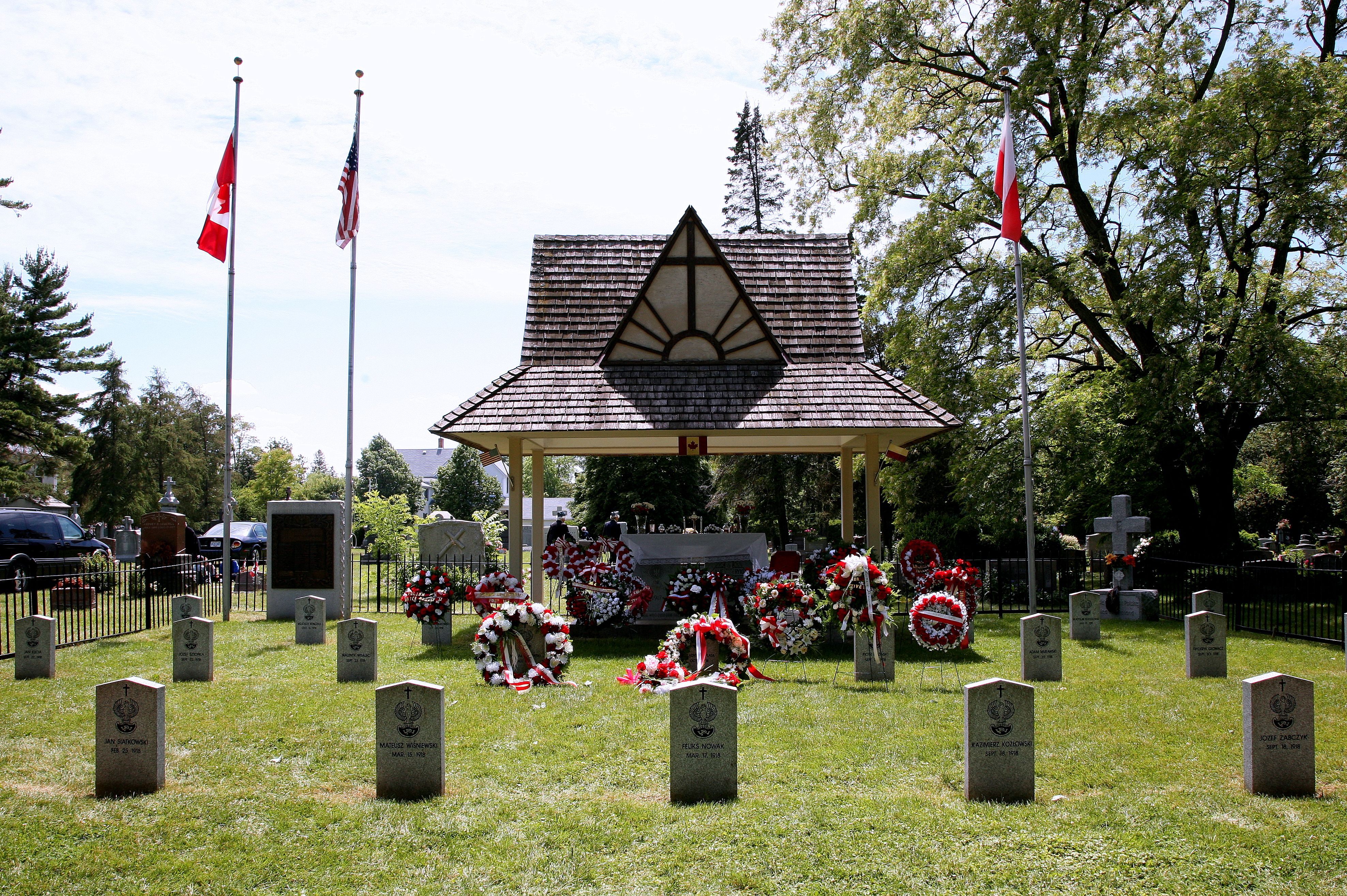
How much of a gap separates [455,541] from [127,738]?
1468cm

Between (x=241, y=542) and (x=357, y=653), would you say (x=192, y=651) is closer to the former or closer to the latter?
(x=357, y=653)

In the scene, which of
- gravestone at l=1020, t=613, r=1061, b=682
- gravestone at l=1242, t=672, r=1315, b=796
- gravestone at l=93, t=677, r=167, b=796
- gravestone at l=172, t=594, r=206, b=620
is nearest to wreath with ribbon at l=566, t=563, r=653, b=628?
gravestone at l=172, t=594, r=206, b=620

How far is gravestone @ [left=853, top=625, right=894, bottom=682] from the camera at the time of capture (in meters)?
10.7

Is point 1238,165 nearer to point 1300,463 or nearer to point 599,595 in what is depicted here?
point 1300,463

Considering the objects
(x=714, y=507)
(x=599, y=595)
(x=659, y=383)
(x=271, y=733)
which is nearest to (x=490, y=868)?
(x=271, y=733)

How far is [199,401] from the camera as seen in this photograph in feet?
202

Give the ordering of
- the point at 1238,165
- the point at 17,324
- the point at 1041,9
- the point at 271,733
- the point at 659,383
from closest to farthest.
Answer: the point at 271,733 → the point at 659,383 → the point at 1238,165 → the point at 1041,9 → the point at 17,324

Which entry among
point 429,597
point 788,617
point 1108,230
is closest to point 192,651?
point 429,597

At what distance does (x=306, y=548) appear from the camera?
18.0 metres

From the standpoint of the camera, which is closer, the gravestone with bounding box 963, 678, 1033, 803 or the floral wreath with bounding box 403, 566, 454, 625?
the gravestone with bounding box 963, 678, 1033, 803

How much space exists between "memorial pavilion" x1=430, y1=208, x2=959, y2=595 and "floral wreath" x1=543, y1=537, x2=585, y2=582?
54cm

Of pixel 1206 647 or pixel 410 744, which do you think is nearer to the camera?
pixel 410 744

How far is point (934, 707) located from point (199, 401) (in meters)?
62.8

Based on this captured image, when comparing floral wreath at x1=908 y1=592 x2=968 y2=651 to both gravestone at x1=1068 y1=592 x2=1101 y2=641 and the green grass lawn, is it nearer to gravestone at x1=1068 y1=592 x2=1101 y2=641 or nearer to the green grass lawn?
the green grass lawn
